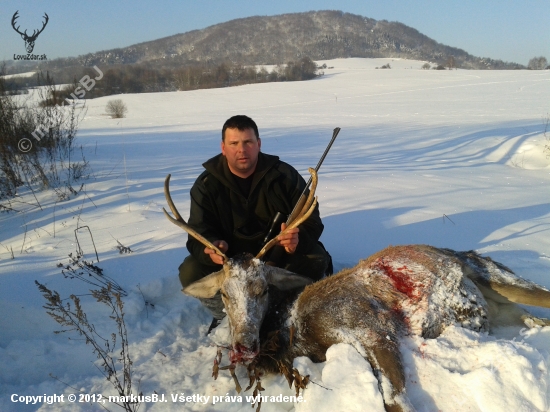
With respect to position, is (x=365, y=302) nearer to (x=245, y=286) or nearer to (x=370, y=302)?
(x=370, y=302)

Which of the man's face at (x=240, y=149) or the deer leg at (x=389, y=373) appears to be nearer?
the deer leg at (x=389, y=373)

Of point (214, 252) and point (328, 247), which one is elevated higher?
point (214, 252)

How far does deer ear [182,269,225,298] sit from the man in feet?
1.16

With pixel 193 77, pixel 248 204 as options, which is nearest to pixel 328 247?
pixel 248 204

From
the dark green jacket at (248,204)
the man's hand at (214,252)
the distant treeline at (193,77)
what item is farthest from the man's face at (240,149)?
the distant treeline at (193,77)

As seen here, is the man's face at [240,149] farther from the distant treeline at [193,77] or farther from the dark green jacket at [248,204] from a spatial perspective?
the distant treeline at [193,77]

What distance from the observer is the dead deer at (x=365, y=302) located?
9.21ft

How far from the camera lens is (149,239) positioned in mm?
4938

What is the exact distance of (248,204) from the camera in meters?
3.88

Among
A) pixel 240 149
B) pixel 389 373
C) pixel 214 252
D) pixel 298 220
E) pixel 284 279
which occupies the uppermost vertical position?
pixel 240 149

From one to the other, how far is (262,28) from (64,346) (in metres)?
163

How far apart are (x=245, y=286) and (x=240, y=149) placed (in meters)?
1.37

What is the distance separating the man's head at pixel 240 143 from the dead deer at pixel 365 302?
88 cm

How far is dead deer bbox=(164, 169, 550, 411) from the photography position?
9.21 feet
